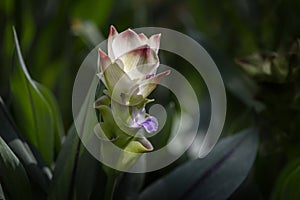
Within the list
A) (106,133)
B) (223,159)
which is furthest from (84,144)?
(223,159)

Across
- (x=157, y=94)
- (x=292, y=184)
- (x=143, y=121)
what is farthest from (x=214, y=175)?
(x=157, y=94)

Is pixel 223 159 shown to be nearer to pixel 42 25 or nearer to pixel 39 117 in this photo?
pixel 39 117

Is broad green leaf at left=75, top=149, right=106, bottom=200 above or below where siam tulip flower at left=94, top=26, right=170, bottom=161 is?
below

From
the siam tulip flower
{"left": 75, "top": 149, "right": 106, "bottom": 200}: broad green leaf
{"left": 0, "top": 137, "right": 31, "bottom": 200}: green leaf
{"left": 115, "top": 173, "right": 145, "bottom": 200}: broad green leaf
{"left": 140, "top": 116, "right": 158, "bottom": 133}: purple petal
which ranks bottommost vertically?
{"left": 115, "top": 173, "right": 145, "bottom": 200}: broad green leaf

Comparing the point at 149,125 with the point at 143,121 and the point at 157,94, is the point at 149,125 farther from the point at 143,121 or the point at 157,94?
the point at 157,94

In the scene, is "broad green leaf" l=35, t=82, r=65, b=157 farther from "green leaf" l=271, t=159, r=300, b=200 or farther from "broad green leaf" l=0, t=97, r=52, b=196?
"green leaf" l=271, t=159, r=300, b=200

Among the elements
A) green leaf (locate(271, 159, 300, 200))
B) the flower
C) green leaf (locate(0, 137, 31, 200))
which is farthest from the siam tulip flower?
green leaf (locate(271, 159, 300, 200))

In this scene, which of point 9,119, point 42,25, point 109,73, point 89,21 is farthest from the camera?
point 89,21
